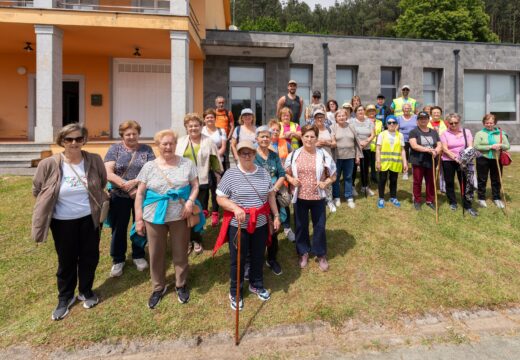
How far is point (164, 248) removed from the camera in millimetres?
3510

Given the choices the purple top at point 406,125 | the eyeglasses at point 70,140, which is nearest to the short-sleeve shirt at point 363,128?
the purple top at point 406,125

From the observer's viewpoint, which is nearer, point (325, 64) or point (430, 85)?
point (325, 64)

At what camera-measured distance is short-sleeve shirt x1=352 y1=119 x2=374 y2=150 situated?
655cm

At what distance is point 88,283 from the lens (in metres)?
3.54

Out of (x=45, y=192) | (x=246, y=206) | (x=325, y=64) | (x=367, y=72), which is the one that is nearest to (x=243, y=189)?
(x=246, y=206)

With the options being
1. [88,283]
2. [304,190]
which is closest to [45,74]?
[88,283]

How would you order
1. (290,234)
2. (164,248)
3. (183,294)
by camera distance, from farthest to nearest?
(290,234) → (183,294) → (164,248)

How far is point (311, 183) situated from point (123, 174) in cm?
220

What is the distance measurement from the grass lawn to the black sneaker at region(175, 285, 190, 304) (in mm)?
70

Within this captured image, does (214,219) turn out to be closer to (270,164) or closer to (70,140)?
(270,164)

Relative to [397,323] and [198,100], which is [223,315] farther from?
[198,100]

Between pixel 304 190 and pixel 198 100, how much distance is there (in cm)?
981

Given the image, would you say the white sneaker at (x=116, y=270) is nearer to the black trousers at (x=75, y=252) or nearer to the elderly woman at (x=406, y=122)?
the black trousers at (x=75, y=252)

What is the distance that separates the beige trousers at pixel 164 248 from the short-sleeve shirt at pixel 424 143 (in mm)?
4320
